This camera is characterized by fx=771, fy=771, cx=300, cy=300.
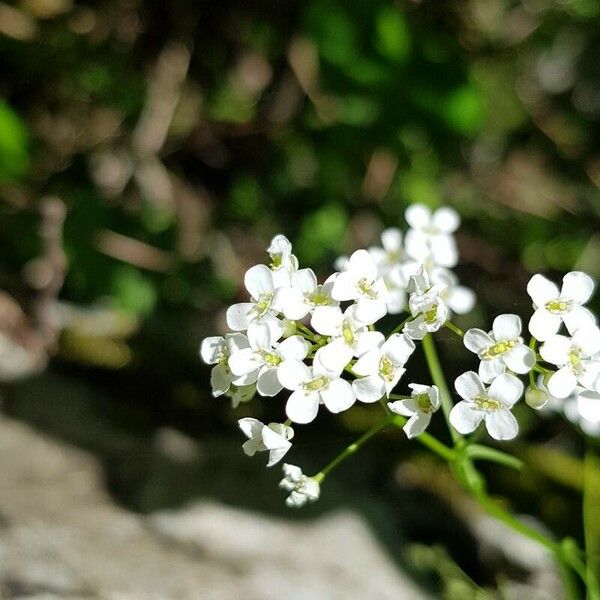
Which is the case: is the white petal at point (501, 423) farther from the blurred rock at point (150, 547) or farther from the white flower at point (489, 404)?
the blurred rock at point (150, 547)

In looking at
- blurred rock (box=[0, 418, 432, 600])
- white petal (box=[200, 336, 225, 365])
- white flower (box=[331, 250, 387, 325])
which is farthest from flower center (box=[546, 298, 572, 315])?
blurred rock (box=[0, 418, 432, 600])

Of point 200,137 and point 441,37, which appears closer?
point 441,37

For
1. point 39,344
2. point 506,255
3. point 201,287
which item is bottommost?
point 39,344

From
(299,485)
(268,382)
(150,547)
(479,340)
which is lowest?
(150,547)

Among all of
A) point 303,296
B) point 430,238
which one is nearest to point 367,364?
point 303,296

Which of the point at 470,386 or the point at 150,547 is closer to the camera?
the point at 470,386

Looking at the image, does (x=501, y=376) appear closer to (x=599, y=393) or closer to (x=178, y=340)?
(x=599, y=393)

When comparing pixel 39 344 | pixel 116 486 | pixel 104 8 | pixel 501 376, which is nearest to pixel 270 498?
pixel 116 486

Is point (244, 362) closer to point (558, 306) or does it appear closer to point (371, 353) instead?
point (371, 353)
